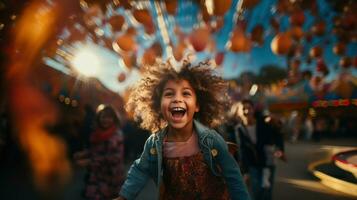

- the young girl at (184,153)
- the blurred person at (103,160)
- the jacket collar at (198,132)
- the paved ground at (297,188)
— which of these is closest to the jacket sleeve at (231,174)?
the young girl at (184,153)

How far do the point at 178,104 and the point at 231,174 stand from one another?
1.84ft

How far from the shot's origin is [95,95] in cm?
1383

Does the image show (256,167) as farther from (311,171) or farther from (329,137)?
(329,137)

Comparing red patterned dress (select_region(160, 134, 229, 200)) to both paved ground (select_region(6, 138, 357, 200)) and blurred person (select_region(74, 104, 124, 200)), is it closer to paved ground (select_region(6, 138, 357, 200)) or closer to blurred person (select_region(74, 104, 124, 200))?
blurred person (select_region(74, 104, 124, 200))

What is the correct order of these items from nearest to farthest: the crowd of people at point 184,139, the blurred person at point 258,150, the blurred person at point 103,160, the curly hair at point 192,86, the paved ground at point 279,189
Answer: the crowd of people at point 184,139 → the curly hair at point 192,86 → the blurred person at point 103,160 → the blurred person at point 258,150 → the paved ground at point 279,189

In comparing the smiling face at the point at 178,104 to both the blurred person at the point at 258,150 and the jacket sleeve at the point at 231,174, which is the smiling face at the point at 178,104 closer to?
the jacket sleeve at the point at 231,174

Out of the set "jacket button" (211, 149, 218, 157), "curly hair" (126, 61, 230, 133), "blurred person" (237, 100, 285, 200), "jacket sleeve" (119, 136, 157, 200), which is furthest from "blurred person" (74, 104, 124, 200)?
"jacket button" (211, 149, 218, 157)

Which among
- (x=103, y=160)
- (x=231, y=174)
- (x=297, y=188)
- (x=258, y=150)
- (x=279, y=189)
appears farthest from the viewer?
(x=297, y=188)

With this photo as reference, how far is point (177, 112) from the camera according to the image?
257 cm

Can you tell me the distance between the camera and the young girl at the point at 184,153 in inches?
96.7

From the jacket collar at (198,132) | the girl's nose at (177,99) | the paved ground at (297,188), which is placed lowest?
the paved ground at (297,188)

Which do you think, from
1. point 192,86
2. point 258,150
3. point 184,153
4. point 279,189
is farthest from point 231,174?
point 279,189

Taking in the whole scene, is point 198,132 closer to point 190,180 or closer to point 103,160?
point 190,180

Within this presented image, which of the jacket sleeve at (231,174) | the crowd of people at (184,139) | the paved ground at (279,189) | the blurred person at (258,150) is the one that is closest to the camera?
the jacket sleeve at (231,174)
